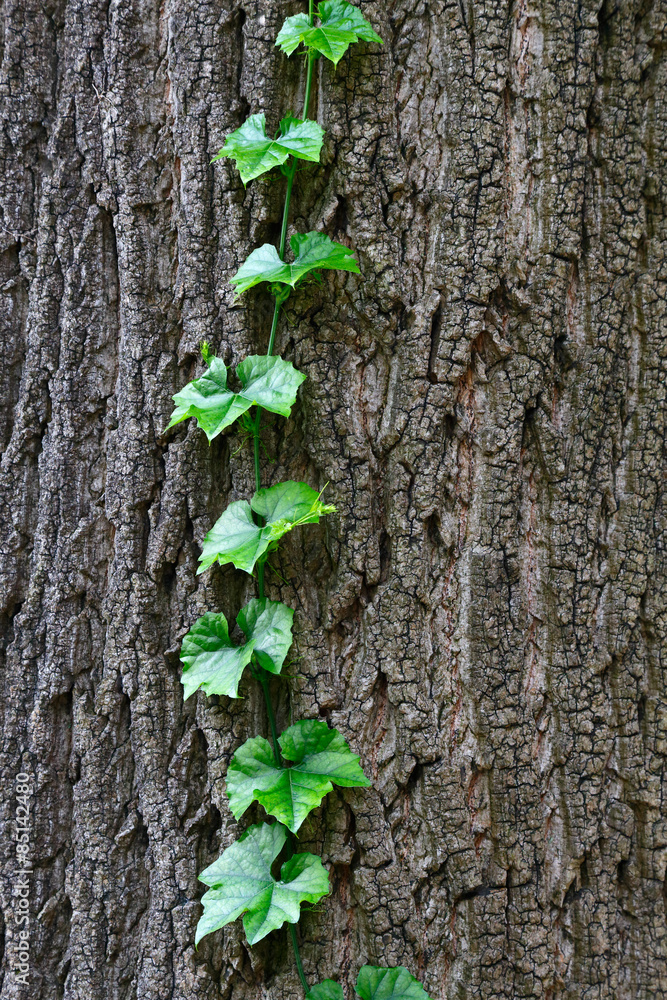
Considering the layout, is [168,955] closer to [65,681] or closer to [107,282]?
[65,681]

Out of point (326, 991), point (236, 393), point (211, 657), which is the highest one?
point (236, 393)

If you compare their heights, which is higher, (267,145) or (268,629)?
(267,145)

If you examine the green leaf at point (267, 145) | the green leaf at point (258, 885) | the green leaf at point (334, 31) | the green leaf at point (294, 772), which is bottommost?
the green leaf at point (258, 885)

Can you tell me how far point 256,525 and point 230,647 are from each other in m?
0.23

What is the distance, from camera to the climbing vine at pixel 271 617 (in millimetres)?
1085

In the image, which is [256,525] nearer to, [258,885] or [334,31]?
[258,885]

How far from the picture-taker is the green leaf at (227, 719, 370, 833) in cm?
108

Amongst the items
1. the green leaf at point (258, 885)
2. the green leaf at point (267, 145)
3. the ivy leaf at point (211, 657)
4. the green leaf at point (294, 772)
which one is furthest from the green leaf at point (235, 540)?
the green leaf at point (267, 145)

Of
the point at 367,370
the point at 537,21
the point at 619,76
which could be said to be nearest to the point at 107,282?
the point at 367,370

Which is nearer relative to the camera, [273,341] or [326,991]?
[326,991]

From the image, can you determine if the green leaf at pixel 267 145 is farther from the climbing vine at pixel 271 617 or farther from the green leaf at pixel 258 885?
the green leaf at pixel 258 885

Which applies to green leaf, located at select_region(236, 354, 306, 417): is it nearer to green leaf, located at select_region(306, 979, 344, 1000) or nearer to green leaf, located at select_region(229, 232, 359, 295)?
green leaf, located at select_region(229, 232, 359, 295)

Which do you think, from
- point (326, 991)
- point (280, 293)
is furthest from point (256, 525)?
point (326, 991)

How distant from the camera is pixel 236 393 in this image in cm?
117
